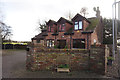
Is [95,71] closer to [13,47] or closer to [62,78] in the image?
[62,78]

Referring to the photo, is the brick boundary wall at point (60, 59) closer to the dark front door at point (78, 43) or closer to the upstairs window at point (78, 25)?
the dark front door at point (78, 43)

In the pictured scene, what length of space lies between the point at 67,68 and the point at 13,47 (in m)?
24.9

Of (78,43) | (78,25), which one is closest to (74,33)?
(78,25)

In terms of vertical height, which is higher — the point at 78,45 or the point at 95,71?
the point at 78,45

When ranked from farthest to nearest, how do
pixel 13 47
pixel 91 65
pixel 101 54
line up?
1. pixel 13 47
2. pixel 91 65
3. pixel 101 54

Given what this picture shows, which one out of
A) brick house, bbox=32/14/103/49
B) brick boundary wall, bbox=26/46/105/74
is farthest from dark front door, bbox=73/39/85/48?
brick boundary wall, bbox=26/46/105/74

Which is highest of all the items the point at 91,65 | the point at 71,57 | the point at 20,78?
the point at 71,57

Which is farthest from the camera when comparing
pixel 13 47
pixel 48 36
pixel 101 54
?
pixel 13 47

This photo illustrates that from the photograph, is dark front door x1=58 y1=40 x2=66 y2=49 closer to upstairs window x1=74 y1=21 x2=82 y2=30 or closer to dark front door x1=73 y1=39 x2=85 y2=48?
dark front door x1=73 y1=39 x2=85 y2=48

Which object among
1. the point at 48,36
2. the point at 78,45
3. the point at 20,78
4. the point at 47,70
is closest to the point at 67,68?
the point at 47,70

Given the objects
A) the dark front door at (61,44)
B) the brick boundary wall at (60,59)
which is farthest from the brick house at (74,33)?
the brick boundary wall at (60,59)

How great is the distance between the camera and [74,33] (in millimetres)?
12297

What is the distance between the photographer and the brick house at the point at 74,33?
11453 millimetres

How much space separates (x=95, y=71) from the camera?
463cm
